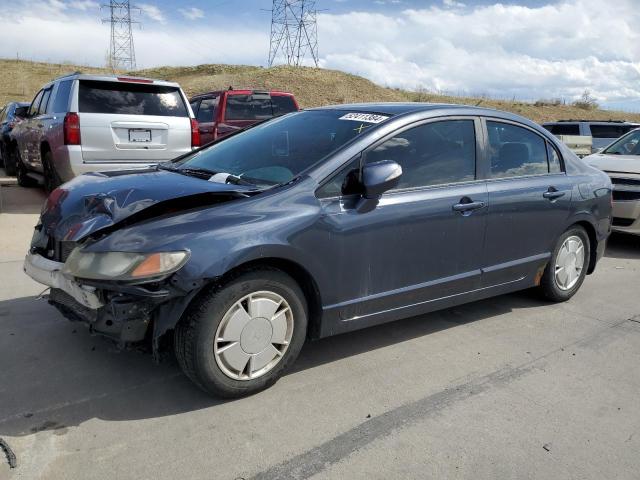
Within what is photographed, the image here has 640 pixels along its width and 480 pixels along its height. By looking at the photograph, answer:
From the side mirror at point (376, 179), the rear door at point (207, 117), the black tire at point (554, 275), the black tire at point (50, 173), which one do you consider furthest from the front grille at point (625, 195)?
the black tire at point (50, 173)

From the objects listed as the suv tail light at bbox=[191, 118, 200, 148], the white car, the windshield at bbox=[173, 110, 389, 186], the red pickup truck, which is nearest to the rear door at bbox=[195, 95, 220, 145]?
the red pickup truck

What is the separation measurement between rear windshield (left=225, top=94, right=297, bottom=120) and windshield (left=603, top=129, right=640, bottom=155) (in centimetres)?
582

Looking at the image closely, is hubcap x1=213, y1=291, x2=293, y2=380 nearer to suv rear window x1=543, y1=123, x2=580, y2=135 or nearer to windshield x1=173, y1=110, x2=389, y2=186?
windshield x1=173, y1=110, x2=389, y2=186

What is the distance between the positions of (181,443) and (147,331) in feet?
1.91

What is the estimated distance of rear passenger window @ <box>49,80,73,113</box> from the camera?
770cm

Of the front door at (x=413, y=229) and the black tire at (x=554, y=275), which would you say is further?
the black tire at (x=554, y=275)

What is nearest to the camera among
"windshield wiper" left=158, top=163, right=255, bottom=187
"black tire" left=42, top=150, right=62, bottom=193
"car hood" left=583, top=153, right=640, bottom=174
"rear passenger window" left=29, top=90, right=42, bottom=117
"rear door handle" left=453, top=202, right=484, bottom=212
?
"windshield wiper" left=158, top=163, right=255, bottom=187

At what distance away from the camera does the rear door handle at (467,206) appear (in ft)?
12.7

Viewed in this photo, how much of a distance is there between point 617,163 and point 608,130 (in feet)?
27.7

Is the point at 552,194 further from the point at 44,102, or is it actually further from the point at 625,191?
the point at 44,102

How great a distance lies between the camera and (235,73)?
4034 centimetres

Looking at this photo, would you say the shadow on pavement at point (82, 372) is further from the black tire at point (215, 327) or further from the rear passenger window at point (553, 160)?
the rear passenger window at point (553, 160)

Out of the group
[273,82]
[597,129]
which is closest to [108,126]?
[597,129]

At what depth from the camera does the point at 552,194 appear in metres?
4.61
